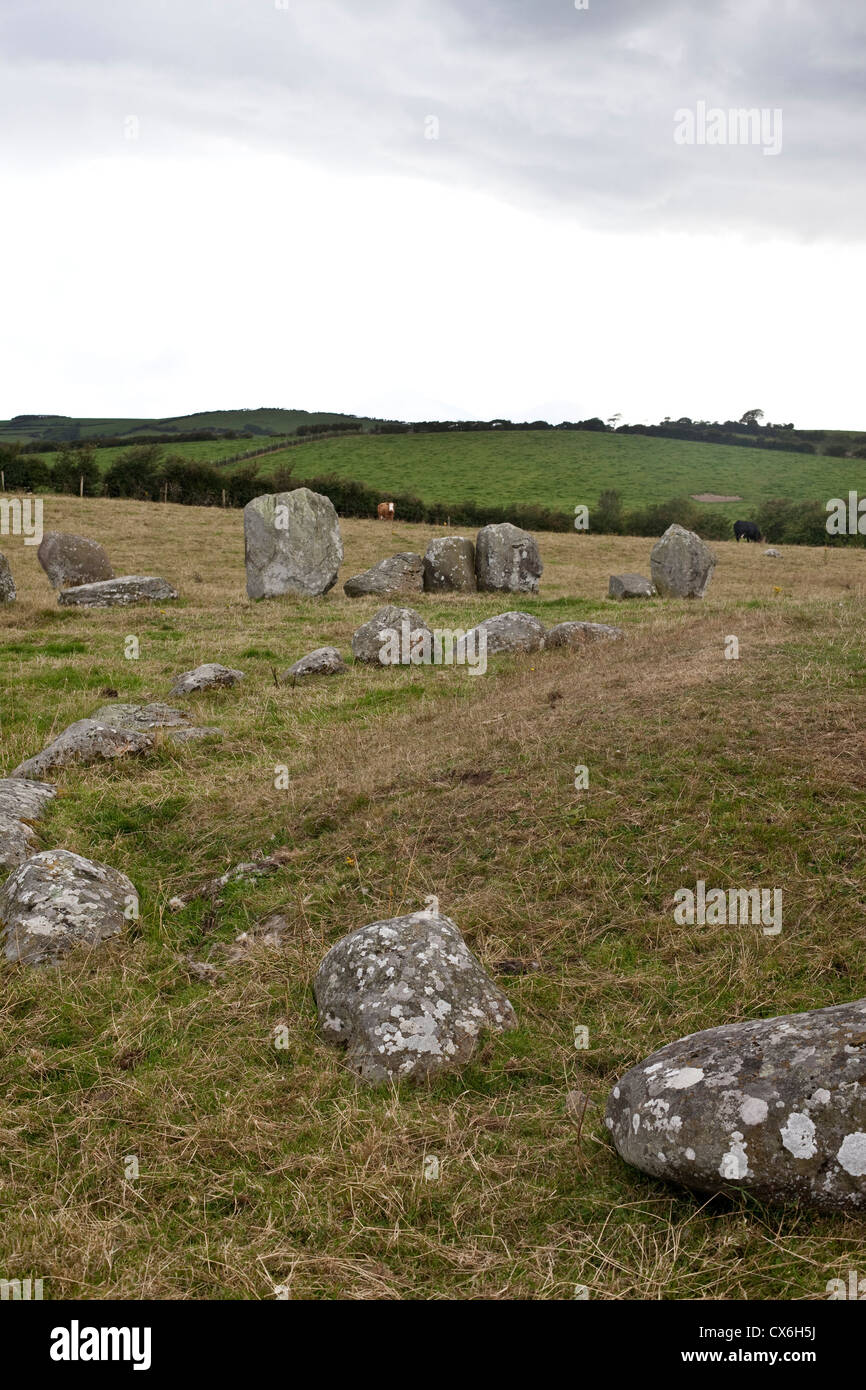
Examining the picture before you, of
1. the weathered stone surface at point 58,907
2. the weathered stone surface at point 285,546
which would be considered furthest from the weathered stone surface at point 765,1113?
the weathered stone surface at point 285,546

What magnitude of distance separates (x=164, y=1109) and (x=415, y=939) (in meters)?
1.85

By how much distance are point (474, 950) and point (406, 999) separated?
1.25 m

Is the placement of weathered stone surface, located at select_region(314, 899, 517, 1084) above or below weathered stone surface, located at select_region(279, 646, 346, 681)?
below

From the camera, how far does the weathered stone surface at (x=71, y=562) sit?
89.8ft

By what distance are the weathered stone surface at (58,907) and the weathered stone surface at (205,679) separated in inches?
290

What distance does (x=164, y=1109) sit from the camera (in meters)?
5.45

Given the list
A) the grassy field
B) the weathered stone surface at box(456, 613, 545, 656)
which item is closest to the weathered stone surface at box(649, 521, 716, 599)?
the weathered stone surface at box(456, 613, 545, 656)

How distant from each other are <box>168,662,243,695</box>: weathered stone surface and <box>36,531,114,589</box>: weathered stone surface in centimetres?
1303

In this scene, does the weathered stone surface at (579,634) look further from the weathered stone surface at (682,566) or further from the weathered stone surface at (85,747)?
the weathered stone surface at (682,566)

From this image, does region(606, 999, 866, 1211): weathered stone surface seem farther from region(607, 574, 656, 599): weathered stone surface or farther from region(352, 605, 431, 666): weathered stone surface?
region(607, 574, 656, 599): weathered stone surface

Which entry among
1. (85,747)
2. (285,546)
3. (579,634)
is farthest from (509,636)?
(285,546)

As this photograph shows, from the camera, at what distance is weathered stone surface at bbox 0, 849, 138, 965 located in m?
7.18

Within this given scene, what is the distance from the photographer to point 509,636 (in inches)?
710
